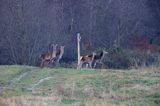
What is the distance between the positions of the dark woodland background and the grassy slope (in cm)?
649

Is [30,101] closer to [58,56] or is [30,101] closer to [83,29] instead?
[58,56]

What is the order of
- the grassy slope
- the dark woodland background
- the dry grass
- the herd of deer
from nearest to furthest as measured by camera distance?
the dry grass
the grassy slope
the herd of deer
the dark woodland background

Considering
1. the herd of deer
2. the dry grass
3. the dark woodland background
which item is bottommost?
the dry grass

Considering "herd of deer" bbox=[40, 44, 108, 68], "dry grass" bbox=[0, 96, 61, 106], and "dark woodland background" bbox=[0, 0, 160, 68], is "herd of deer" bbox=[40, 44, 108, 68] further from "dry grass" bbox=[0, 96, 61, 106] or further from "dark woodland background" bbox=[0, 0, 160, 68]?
"dry grass" bbox=[0, 96, 61, 106]

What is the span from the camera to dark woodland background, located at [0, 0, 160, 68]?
28875mm

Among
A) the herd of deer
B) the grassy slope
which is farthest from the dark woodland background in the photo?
the grassy slope

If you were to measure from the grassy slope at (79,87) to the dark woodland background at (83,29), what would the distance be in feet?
21.3

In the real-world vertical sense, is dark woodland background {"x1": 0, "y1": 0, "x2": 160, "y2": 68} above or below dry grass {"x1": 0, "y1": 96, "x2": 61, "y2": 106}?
above

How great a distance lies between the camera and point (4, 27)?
95.6 feet

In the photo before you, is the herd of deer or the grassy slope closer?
the grassy slope

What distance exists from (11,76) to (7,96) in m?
4.28

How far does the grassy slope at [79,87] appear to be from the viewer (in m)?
16.0

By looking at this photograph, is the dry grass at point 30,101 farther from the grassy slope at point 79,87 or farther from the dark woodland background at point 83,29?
the dark woodland background at point 83,29

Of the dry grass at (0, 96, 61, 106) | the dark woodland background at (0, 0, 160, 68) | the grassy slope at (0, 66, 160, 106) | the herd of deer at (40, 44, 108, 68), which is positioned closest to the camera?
the dry grass at (0, 96, 61, 106)
